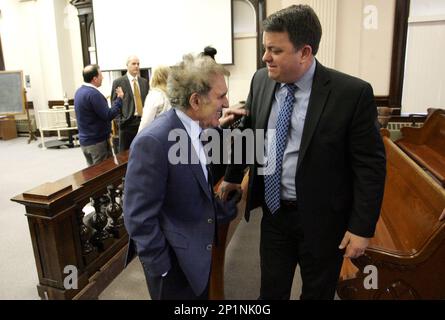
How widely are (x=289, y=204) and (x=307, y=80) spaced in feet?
1.67

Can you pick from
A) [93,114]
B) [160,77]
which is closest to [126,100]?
[93,114]

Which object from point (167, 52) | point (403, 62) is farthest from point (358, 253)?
point (167, 52)

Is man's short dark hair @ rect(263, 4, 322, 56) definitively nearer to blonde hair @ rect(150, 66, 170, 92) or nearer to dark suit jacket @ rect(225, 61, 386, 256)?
dark suit jacket @ rect(225, 61, 386, 256)

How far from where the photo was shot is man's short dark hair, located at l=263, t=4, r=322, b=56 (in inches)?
48.5

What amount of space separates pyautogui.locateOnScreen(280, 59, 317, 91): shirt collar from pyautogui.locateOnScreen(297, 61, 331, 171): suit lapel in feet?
0.12

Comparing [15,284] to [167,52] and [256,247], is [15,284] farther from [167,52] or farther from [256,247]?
[167,52]

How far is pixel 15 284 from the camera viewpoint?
8.16 feet

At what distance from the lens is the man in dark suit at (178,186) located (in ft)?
3.72

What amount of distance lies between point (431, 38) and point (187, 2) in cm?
393

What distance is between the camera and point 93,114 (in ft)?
11.1

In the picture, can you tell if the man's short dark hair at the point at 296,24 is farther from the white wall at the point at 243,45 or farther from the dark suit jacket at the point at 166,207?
the white wall at the point at 243,45

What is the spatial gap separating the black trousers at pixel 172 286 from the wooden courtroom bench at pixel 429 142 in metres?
2.65

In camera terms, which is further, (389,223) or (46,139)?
(46,139)

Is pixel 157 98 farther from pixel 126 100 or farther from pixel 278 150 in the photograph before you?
pixel 278 150
